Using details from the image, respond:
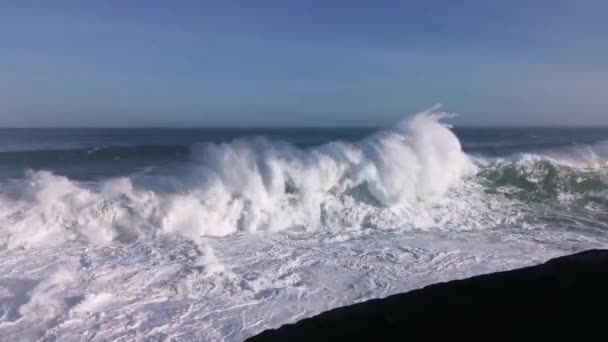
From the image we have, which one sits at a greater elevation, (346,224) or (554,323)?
(554,323)

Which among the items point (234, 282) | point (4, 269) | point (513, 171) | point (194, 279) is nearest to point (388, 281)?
point (234, 282)

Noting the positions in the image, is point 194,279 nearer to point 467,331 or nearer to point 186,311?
point 186,311

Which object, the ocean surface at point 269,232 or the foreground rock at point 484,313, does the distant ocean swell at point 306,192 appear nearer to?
the ocean surface at point 269,232

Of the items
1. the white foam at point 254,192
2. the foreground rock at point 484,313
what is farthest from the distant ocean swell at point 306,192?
the foreground rock at point 484,313

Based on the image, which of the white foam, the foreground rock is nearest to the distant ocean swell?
the white foam

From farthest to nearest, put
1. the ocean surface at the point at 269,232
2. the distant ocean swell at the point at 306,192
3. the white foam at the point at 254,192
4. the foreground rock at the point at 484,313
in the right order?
1. the distant ocean swell at the point at 306,192
2. the white foam at the point at 254,192
3. the ocean surface at the point at 269,232
4. the foreground rock at the point at 484,313
